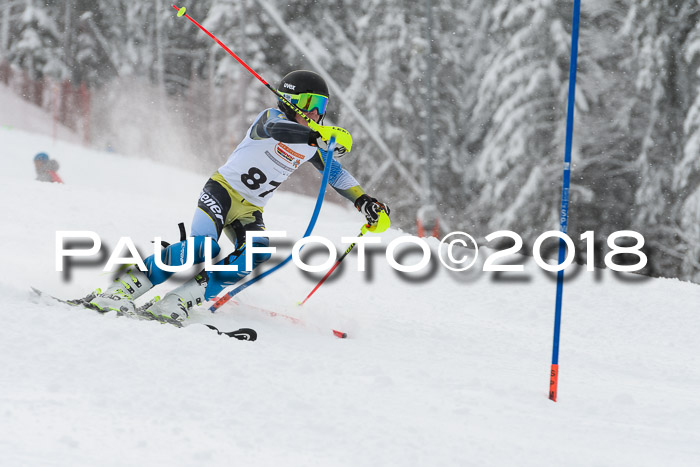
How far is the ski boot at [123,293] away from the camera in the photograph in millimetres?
4080

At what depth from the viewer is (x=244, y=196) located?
16.5 feet

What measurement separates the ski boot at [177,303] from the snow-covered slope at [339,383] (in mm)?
163

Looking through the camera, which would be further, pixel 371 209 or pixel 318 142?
pixel 371 209

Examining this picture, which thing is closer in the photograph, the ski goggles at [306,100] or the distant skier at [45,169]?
the ski goggles at [306,100]

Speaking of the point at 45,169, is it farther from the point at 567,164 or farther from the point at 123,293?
the point at 567,164

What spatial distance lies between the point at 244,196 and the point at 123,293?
112cm

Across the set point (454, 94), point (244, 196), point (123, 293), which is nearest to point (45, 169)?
point (244, 196)

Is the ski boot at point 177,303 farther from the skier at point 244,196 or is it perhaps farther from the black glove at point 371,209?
the black glove at point 371,209

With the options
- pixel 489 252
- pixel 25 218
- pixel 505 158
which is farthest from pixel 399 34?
→ pixel 25 218

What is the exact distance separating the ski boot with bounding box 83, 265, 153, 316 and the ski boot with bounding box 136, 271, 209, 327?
0.09 m

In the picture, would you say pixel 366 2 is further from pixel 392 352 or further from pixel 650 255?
pixel 392 352

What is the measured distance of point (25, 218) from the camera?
7.66 metres

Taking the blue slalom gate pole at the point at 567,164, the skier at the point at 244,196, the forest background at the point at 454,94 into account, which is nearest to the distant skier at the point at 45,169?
the skier at the point at 244,196

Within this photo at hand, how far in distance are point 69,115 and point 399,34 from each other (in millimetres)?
14853
